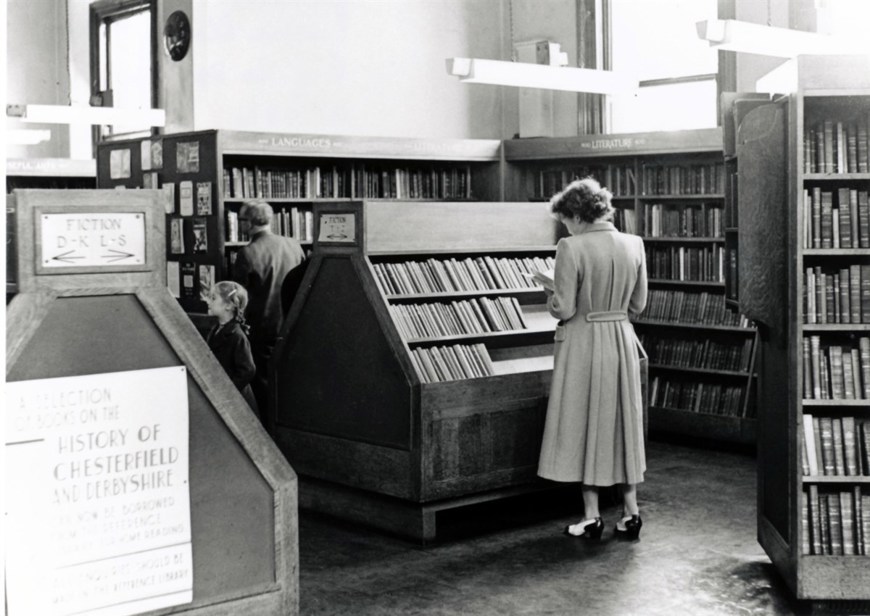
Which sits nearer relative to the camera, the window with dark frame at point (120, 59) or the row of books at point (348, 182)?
the row of books at point (348, 182)

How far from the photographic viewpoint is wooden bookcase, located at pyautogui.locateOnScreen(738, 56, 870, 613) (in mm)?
4641

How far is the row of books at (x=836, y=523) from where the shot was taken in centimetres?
467

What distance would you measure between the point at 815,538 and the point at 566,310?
1.65m

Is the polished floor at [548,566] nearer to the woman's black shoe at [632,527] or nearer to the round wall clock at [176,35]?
the woman's black shoe at [632,527]

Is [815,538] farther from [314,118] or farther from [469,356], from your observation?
[314,118]

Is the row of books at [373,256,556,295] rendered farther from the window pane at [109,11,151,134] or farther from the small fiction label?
the window pane at [109,11,151,134]

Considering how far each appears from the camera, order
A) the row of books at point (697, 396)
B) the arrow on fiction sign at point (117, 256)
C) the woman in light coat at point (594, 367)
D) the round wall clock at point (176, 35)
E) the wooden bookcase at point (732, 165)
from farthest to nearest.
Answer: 1. the round wall clock at point (176, 35)
2. the row of books at point (697, 396)
3. the woman in light coat at point (594, 367)
4. the wooden bookcase at point (732, 165)
5. the arrow on fiction sign at point (117, 256)

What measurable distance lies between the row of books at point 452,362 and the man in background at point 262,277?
6.60 feet

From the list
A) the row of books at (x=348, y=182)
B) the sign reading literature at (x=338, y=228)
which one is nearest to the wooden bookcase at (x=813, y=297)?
the sign reading literature at (x=338, y=228)

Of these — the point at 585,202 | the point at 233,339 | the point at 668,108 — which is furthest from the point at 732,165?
the point at 668,108

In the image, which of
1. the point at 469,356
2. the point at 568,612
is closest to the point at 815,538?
the point at 568,612

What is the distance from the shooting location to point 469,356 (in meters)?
6.16

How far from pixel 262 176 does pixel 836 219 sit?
5596 millimetres

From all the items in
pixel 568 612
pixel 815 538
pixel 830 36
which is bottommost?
pixel 568 612
